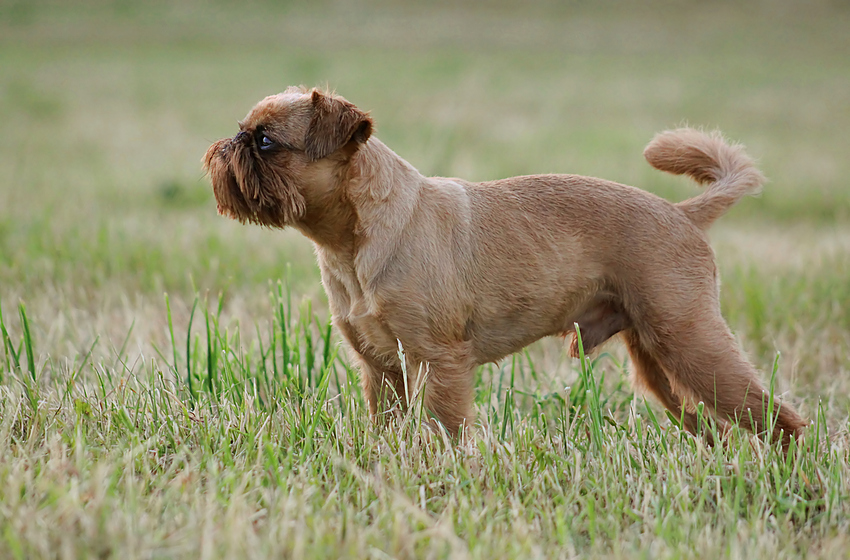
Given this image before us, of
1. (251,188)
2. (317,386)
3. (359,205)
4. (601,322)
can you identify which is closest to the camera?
(251,188)

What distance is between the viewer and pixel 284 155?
3.16 metres

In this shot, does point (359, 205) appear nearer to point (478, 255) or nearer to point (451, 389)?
point (478, 255)

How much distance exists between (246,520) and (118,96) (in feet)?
56.9

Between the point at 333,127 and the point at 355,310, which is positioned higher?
the point at 333,127

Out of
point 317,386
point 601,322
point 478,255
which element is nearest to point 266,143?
point 478,255

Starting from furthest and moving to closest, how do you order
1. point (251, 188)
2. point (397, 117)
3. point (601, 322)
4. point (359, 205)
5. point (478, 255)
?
point (397, 117)
point (601, 322)
point (478, 255)
point (359, 205)
point (251, 188)

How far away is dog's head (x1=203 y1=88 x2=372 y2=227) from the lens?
122 inches

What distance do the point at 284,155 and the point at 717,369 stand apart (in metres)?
2.15

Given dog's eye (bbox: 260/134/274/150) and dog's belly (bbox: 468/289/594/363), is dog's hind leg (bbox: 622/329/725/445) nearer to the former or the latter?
dog's belly (bbox: 468/289/594/363)

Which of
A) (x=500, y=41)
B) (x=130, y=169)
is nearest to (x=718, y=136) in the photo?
(x=130, y=169)

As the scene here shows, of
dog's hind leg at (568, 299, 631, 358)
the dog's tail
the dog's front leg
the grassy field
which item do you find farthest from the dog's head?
the dog's tail

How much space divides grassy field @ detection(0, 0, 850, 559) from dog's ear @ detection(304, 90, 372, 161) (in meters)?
0.97

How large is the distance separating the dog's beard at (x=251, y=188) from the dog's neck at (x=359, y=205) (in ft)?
0.37

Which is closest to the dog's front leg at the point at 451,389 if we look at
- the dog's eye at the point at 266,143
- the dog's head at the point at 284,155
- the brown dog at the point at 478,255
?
the brown dog at the point at 478,255
